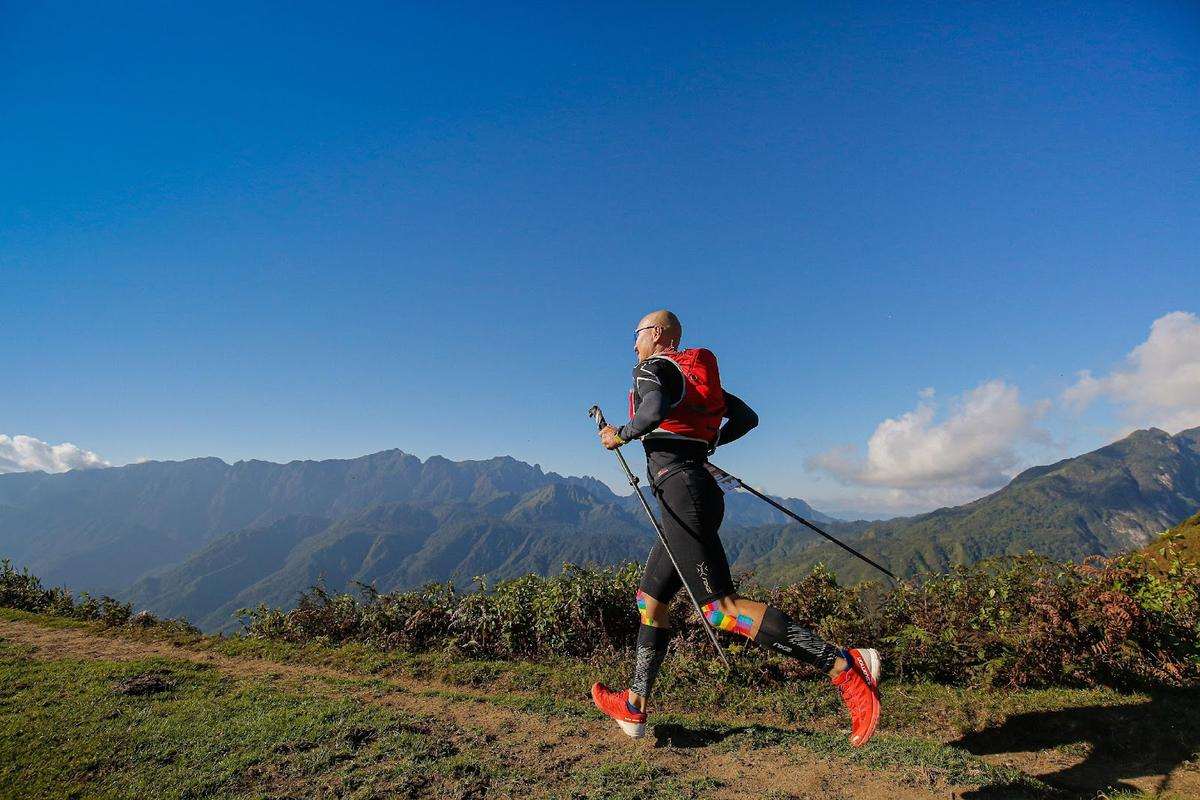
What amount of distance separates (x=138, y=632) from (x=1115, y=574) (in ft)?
45.0

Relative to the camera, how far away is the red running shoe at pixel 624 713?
4645 mm

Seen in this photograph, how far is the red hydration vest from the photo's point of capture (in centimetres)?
461

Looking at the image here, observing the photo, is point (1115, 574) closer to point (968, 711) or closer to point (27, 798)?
point (968, 711)

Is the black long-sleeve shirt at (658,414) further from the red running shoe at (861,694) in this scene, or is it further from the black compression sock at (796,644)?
the red running shoe at (861,694)

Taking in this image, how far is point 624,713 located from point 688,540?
5.53 feet

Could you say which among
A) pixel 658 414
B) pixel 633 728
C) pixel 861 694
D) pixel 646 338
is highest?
pixel 646 338

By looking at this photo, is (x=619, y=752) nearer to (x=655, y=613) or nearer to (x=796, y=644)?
(x=655, y=613)

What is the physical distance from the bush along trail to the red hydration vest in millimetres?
2537

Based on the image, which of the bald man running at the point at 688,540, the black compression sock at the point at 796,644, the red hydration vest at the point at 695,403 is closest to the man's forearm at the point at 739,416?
the bald man running at the point at 688,540

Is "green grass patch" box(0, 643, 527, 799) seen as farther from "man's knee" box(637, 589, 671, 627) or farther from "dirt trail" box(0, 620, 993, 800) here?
"man's knee" box(637, 589, 671, 627)

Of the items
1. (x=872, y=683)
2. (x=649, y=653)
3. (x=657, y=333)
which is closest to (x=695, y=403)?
(x=657, y=333)

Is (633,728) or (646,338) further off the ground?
(646,338)

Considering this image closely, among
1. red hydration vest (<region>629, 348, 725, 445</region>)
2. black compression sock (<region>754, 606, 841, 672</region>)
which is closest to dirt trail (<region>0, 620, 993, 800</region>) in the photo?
black compression sock (<region>754, 606, 841, 672</region>)

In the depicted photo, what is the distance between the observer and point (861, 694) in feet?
13.4
